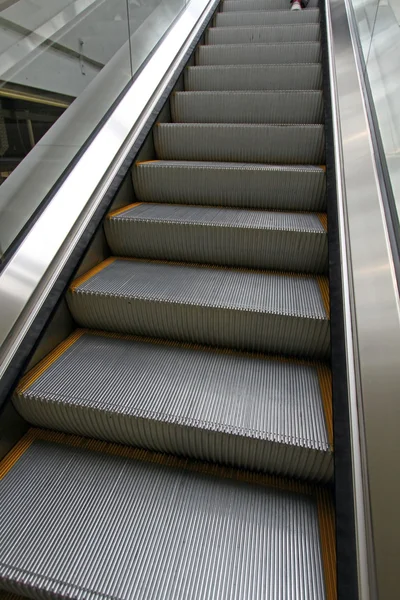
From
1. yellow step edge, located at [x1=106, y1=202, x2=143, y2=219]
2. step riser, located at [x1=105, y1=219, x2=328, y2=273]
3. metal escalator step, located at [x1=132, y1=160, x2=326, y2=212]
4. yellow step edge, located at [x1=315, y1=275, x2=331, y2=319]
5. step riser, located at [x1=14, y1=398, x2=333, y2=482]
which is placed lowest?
step riser, located at [x1=14, y1=398, x2=333, y2=482]

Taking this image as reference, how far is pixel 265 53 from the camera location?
2.72 meters

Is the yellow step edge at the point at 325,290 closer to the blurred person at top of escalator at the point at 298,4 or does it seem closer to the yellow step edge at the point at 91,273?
the yellow step edge at the point at 91,273

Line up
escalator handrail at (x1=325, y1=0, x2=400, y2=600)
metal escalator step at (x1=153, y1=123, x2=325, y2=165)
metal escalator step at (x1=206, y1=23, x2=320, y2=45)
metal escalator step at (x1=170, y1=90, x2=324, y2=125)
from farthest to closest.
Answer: metal escalator step at (x1=206, y1=23, x2=320, y2=45) < metal escalator step at (x1=170, y1=90, x2=324, y2=125) < metal escalator step at (x1=153, y1=123, x2=325, y2=165) < escalator handrail at (x1=325, y1=0, x2=400, y2=600)

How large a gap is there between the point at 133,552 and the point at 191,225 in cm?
116

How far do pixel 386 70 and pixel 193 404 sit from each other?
1491mm

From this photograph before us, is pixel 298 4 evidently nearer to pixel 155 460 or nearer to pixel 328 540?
pixel 155 460

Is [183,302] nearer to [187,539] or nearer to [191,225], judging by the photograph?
[191,225]

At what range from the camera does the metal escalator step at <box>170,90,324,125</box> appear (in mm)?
2207

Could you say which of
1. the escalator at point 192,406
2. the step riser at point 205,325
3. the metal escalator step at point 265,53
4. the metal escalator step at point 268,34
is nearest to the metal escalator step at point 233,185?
the escalator at point 192,406

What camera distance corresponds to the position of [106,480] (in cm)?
115

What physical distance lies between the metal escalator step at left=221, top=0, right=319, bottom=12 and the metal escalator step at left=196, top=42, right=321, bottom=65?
3.78 feet

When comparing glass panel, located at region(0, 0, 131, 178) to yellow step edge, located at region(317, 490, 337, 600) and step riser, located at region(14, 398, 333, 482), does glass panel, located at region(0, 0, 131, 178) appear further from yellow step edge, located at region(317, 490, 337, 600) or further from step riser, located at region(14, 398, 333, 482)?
yellow step edge, located at region(317, 490, 337, 600)

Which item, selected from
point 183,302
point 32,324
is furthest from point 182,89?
point 32,324

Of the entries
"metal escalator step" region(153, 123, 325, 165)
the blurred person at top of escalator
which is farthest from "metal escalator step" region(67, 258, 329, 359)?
the blurred person at top of escalator
